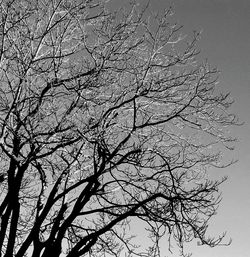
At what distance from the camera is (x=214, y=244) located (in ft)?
27.1

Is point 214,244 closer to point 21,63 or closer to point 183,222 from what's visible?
point 183,222

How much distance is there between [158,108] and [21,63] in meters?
3.49

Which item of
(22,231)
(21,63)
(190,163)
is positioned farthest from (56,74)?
Result: (22,231)

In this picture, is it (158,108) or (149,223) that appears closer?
(149,223)

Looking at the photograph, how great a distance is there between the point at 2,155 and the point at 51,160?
109cm

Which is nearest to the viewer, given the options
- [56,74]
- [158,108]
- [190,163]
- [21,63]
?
[21,63]

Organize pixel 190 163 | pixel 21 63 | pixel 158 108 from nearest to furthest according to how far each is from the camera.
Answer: pixel 21 63
pixel 190 163
pixel 158 108

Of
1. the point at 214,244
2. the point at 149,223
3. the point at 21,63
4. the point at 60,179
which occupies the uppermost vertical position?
the point at 21,63

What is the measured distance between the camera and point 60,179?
8.90m

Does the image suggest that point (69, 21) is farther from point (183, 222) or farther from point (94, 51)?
point (183, 222)

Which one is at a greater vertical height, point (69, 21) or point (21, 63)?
point (69, 21)

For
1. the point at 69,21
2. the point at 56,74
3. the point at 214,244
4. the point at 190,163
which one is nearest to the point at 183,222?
the point at 214,244

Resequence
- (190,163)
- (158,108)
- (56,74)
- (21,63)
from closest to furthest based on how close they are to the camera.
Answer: (21,63) < (56,74) < (190,163) < (158,108)

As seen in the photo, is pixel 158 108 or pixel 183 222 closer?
pixel 183 222
